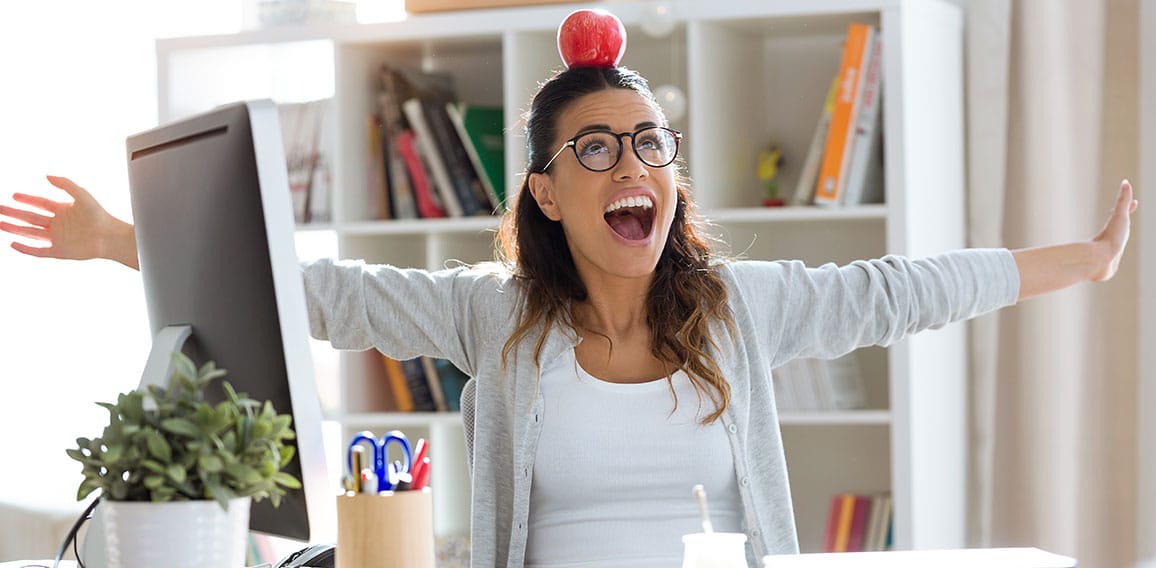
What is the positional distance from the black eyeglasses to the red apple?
4.6 inches

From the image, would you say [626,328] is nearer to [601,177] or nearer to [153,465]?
[601,177]

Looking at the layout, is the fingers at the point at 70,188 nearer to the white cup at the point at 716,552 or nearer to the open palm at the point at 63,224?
the open palm at the point at 63,224

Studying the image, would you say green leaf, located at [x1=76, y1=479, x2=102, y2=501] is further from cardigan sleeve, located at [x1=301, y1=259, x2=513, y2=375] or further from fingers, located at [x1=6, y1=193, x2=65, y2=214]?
cardigan sleeve, located at [x1=301, y1=259, x2=513, y2=375]

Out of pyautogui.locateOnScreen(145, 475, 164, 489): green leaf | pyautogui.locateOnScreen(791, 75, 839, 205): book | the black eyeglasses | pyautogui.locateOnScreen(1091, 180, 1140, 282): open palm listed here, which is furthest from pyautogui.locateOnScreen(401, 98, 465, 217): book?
pyautogui.locateOnScreen(145, 475, 164, 489): green leaf

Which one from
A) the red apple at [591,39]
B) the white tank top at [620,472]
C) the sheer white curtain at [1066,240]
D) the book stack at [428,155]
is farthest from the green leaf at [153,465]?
the sheer white curtain at [1066,240]

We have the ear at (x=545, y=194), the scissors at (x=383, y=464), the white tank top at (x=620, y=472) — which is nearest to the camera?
the scissors at (x=383, y=464)

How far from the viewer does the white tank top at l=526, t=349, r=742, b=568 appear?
1706 millimetres

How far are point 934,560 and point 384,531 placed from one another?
1.52ft

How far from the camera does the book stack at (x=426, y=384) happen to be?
2920mm

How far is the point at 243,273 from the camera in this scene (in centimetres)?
116

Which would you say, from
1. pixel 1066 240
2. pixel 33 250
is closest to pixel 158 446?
pixel 33 250

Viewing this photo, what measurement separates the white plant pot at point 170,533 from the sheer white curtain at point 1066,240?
2022 millimetres

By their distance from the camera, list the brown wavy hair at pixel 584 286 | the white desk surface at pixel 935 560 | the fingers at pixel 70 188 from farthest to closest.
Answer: the brown wavy hair at pixel 584 286 → the fingers at pixel 70 188 → the white desk surface at pixel 935 560

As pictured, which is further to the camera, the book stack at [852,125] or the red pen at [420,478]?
the book stack at [852,125]
